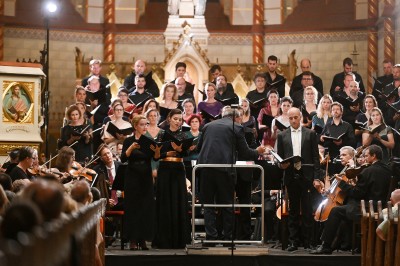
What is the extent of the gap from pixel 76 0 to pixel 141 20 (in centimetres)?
141

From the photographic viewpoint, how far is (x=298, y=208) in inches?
397

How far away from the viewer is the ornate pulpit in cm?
1141

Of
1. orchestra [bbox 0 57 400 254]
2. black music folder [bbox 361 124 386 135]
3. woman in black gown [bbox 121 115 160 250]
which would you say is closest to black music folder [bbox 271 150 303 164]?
orchestra [bbox 0 57 400 254]

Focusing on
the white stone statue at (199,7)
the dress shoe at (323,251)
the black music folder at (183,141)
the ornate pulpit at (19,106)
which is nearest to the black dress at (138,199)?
the black music folder at (183,141)

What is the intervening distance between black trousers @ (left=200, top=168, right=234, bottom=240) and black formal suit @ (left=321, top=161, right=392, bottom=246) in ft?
3.31

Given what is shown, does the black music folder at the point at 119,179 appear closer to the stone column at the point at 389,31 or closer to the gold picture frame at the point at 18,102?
the gold picture frame at the point at 18,102

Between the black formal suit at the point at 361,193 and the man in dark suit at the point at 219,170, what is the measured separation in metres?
1.00

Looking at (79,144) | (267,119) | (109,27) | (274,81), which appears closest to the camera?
(79,144)

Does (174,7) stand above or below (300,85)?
above

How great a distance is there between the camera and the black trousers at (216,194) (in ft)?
31.7

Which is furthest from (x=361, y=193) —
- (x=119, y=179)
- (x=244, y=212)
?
(x=119, y=179)

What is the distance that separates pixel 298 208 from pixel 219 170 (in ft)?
3.32

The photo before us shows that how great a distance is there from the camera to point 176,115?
10.3 m

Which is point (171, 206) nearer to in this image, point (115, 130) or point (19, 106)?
point (115, 130)
